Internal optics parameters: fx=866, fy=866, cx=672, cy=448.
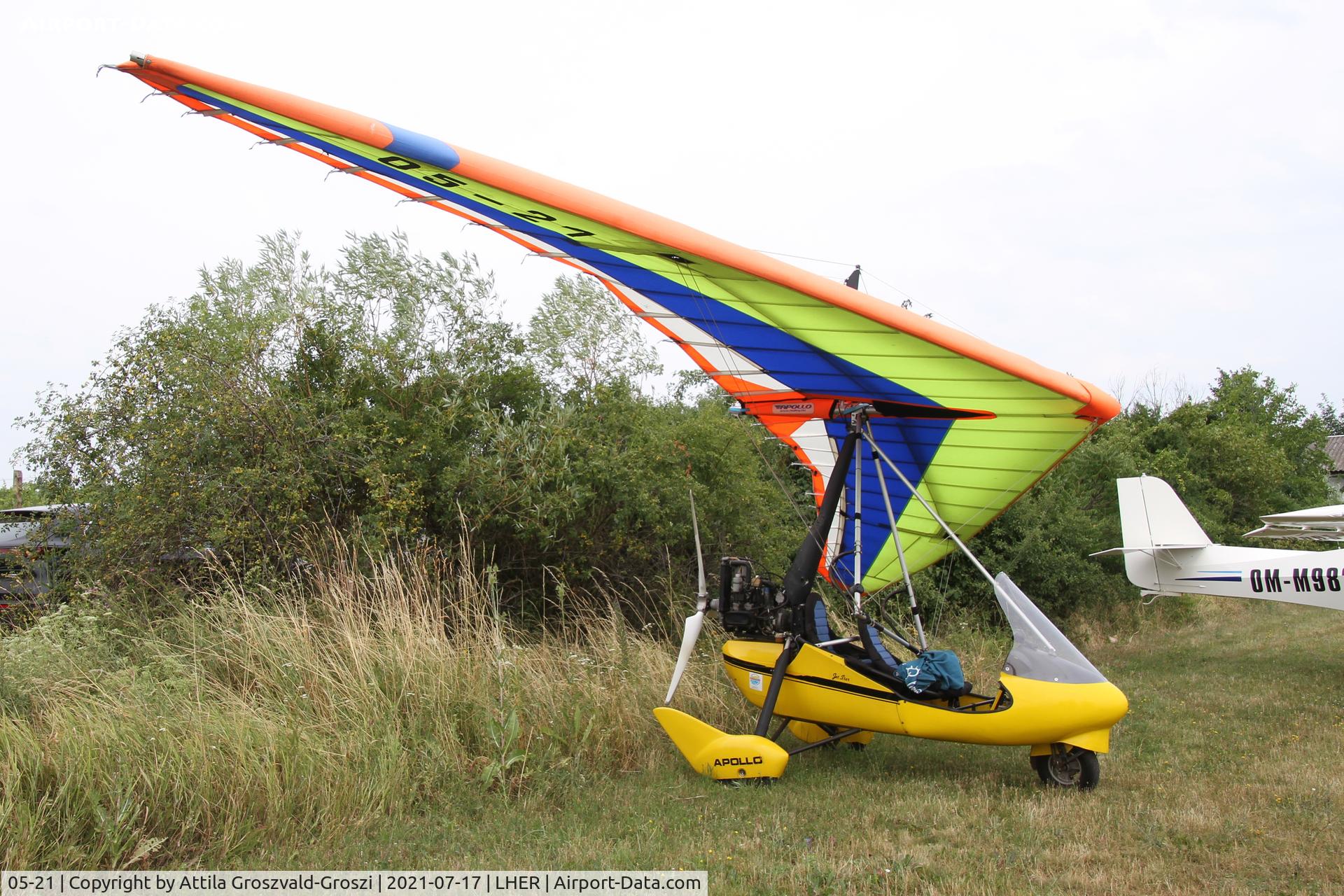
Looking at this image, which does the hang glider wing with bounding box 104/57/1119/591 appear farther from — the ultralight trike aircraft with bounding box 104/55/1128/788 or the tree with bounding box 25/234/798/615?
the tree with bounding box 25/234/798/615

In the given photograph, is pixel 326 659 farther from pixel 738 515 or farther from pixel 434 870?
pixel 738 515

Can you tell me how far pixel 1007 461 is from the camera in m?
5.64

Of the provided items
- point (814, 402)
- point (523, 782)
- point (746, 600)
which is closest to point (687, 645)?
point (746, 600)

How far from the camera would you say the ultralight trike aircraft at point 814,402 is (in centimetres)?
379

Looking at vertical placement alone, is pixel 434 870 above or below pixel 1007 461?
below

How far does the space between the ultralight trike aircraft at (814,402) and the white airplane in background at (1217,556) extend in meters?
5.06

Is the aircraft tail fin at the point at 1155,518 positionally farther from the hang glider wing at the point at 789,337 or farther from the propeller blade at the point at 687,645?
the propeller blade at the point at 687,645

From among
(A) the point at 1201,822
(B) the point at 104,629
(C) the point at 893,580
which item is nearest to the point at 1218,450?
(C) the point at 893,580

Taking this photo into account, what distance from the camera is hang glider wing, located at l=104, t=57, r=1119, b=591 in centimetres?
356

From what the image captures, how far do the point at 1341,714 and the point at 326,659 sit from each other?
7215 mm

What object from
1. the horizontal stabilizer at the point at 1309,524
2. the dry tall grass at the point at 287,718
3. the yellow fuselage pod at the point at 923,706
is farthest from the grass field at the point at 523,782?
the horizontal stabilizer at the point at 1309,524

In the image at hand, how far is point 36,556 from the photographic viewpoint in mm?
6977

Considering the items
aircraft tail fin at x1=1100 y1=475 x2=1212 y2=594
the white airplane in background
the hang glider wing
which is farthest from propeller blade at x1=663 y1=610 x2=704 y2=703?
aircraft tail fin at x1=1100 y1=475 x2=1212 y2=594

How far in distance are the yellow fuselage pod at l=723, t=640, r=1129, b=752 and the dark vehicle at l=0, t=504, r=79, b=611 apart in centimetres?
546
